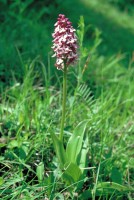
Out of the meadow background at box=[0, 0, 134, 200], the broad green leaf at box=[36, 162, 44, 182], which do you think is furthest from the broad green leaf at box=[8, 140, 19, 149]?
the broad green leaf at box=[36, 162, 44, 182]

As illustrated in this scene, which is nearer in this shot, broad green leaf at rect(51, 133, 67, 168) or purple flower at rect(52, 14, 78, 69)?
purple flower at rect(52, 14, 78, 69)

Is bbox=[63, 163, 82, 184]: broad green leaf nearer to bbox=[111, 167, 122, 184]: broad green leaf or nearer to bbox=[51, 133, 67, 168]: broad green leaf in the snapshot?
bbox=[51, 133, 67, 168]: broad green leaf

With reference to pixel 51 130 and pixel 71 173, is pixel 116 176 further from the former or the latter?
pixel 51 130

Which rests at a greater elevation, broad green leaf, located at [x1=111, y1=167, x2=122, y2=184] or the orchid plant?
the orchid plant

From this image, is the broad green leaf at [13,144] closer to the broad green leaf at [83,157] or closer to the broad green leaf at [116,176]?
the broad green leaf at [83,157]

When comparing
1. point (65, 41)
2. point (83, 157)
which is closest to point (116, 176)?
point (83, 157)

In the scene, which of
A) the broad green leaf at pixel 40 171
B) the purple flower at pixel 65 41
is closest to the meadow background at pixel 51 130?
the broad green leaf at pixel 40 171
